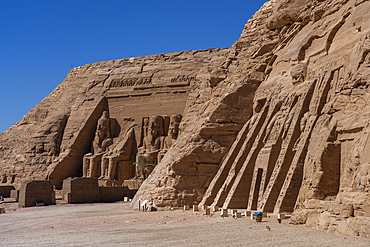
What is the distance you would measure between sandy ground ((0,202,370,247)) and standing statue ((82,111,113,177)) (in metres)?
18.2

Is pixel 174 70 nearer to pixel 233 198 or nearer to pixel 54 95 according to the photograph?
pixel 54 95

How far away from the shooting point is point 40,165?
37.6 meters

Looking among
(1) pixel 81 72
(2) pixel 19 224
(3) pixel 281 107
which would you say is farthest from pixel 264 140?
(1) pixel 81 72

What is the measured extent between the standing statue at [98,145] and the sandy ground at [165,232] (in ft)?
59.7

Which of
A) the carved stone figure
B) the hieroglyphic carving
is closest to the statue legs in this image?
the carved stone figure

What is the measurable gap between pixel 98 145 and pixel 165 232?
2578 cm

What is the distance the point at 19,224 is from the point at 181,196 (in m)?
6.60

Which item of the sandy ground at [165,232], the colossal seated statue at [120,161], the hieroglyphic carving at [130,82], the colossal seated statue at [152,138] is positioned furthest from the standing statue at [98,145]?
the sandy ground at [165,232]

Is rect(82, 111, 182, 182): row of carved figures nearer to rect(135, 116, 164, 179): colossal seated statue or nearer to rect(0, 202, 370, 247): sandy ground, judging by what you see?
rect(135, 116, 164, 179): colossal seated statue

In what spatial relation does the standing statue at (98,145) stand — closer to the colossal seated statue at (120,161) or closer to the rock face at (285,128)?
the rock face at (285,128)

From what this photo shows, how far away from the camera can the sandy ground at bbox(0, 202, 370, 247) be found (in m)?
10.7

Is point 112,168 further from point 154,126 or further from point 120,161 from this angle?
point 154,126

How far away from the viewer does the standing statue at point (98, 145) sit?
36969 mm

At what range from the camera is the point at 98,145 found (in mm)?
38250
